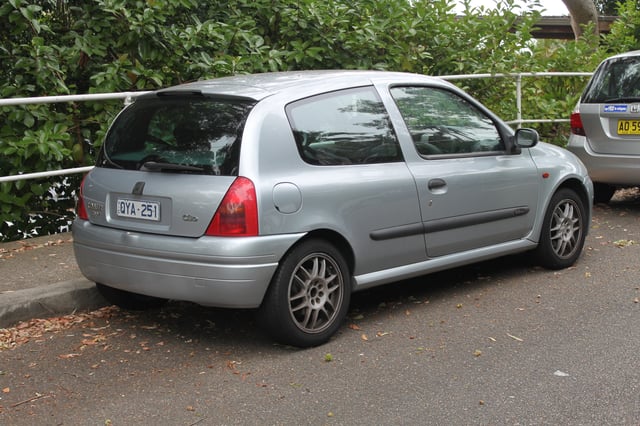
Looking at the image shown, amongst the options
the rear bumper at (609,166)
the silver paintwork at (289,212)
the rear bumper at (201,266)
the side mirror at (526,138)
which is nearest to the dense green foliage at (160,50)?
the rear bumper at (609,166)

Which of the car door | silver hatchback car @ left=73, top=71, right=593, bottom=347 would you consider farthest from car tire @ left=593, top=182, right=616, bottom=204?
silver hatchback car @ left=73, top=71, right=593, bottom=347

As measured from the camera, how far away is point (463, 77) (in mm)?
10914

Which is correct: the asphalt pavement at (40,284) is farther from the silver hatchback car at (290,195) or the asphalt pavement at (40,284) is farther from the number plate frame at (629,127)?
the number plate frame at (629,127)

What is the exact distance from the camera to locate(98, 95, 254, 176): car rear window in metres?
5.29

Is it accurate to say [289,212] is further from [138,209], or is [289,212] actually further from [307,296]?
[138,209]

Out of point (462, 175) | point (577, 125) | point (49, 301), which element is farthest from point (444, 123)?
point (577, 125)

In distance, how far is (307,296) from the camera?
17.7ft

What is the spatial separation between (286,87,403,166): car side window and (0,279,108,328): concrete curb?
1891mm

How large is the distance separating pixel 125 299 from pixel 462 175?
7.82 ft

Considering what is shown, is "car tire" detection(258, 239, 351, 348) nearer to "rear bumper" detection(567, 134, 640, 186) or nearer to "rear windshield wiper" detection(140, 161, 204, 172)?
"rear windshield wiper" detection(140, 161, 204, 172)

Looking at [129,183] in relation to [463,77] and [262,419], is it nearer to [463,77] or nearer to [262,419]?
[262,419]

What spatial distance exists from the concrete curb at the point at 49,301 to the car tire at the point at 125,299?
139mm

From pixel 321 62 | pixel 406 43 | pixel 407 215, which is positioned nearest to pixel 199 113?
pixel 407 215

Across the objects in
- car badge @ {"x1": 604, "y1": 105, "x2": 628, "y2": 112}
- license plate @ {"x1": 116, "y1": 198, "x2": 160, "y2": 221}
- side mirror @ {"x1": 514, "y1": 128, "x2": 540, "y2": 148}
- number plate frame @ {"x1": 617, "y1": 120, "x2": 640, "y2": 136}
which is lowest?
number plate frame @ {"x1": 617, "y1": 120, "x2": 640, "y2": 136}
